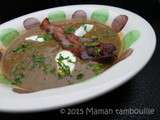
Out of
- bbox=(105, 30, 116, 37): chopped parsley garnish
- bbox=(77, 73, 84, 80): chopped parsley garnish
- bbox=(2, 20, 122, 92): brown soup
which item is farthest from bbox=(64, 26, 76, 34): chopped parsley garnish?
bbox=(77, 73, 84, 80): chopped parsley garnish

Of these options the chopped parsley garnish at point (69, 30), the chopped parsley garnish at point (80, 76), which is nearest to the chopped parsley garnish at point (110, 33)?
the chopped parsley garnish at point (69, 30)

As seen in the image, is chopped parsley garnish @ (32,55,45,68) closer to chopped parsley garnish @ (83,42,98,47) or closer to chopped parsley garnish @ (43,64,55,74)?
chopped parsley garnish @ (43,64,55,74)

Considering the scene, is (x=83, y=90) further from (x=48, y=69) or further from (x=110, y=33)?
(x=110, y=33)

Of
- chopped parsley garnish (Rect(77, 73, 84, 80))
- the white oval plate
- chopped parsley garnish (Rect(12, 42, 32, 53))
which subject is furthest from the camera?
chopped parsley garnish (Rect(12, 42, 32, 53))

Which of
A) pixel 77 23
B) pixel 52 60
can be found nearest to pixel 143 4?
pixel 77 23

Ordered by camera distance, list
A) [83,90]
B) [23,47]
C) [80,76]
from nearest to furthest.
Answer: [83,90] < [80,76] < [23,47]

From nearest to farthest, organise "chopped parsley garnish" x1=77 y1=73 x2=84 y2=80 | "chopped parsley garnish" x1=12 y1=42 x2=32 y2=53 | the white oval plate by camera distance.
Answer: the white oval plate → "chopped parsley garnish" x1=77 y1=73 x2=84 y2=80 → "chopped parsley garnish" x1=12 y1=42 x2=32 y2=53

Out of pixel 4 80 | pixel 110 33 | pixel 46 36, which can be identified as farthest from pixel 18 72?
pixel 110 33

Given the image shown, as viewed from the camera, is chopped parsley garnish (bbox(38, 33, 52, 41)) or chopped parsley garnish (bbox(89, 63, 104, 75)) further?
chopped parsley garnish (bbox(38, 33, 52, 41))

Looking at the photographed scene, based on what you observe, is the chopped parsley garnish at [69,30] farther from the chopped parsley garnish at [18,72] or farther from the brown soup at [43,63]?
the chopped parsley garnish at [18,72]

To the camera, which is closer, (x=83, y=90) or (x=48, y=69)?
(x=83, y=90)

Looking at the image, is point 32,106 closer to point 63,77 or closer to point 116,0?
point 63,77
